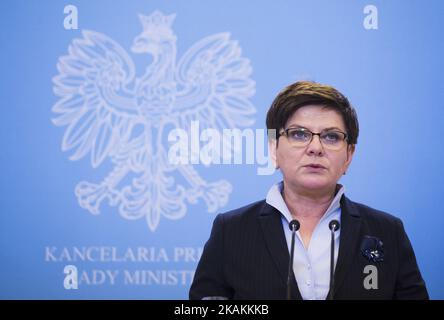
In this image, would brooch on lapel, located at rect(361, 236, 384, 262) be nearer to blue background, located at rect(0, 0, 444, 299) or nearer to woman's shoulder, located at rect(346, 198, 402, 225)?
woman's shoulder, located at rect(346, 198, 402, 225)

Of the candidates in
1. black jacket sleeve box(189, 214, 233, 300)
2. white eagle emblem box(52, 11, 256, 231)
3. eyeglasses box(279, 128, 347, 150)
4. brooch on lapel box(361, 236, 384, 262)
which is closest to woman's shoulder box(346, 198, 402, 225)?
brooch on lapel box(361, 236, 384, 262)

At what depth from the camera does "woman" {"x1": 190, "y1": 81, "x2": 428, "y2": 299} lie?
1.65 meters

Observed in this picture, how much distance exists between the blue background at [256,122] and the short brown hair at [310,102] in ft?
2.53

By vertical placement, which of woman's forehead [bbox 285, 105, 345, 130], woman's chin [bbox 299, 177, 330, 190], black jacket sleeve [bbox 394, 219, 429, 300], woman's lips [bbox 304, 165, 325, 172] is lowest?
black jacket sleeve [bbox 394, 219, 429, 300]

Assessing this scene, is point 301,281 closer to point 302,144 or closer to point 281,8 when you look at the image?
point 302,144

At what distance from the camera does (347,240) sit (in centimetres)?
169

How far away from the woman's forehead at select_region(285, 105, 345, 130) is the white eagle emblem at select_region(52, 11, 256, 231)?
2.78ft

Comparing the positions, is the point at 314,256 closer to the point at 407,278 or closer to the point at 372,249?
the point at 372,249

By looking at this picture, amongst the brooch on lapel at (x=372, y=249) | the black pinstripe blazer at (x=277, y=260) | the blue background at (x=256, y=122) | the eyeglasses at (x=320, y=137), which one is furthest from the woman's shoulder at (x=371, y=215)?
the blue background at (x=256, y=122)

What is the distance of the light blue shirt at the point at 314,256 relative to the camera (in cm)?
164

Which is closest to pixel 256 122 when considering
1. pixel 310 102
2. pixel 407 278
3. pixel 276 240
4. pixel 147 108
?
pixel 147 108

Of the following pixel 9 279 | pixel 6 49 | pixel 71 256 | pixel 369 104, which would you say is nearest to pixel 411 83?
pixel 369 104

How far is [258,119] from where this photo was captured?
2604 mm

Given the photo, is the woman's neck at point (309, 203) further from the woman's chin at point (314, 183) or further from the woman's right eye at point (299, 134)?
the woman's right eye at point (299, 134)
